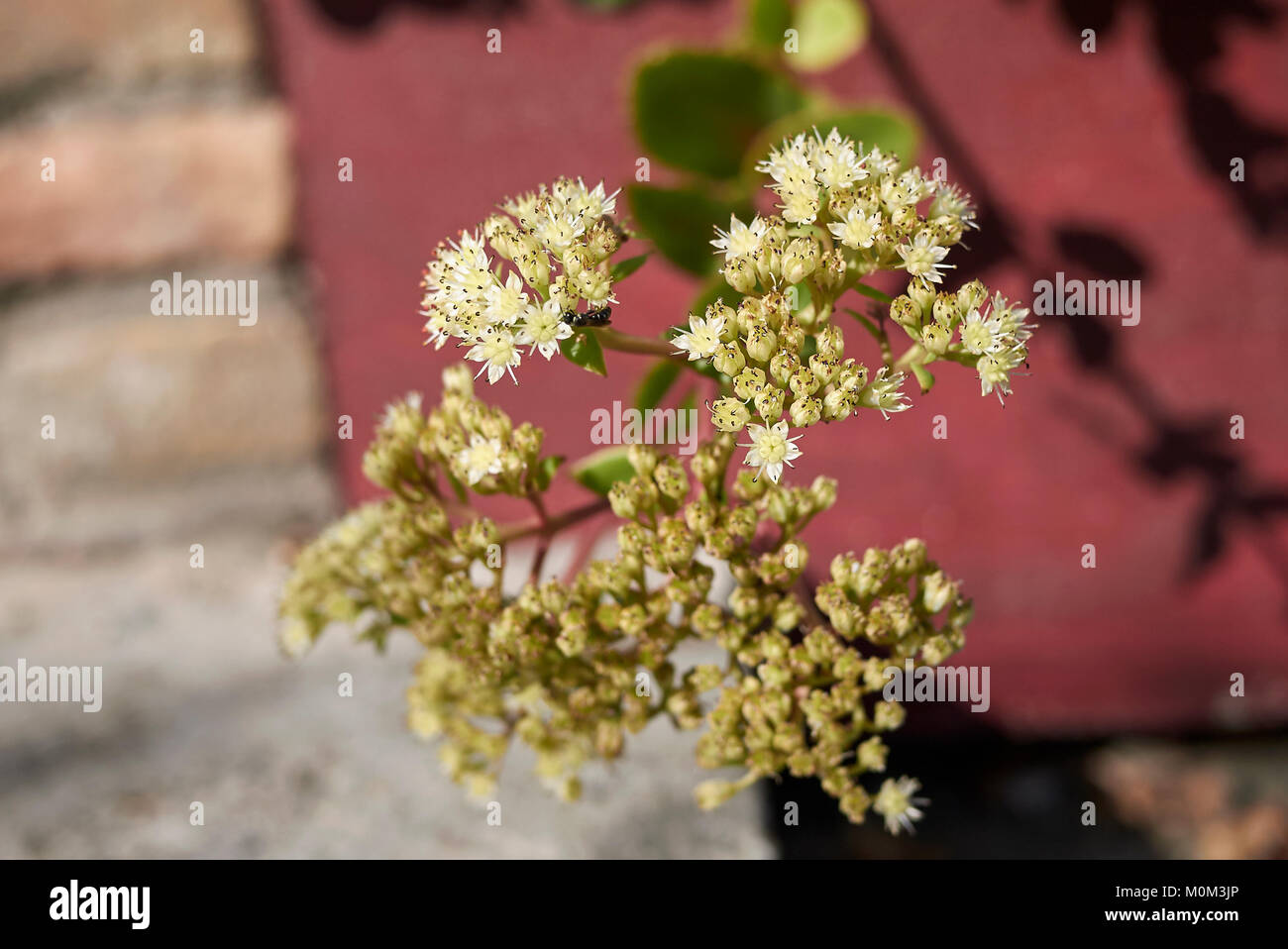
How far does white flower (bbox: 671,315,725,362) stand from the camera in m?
0.63

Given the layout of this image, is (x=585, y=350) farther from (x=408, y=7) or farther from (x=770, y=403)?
(x=408, y=7)

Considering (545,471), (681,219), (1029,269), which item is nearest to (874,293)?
(545,471)

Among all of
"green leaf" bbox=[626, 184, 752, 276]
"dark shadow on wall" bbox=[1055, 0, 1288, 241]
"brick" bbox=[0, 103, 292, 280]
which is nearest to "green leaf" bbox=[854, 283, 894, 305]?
"green leaf" bbox=[626, 184, 752, 276]

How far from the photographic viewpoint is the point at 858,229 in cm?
63

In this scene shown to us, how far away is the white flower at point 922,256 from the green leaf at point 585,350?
0.19m

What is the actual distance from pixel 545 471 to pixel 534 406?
0.81m

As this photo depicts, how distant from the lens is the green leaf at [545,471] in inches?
29.9

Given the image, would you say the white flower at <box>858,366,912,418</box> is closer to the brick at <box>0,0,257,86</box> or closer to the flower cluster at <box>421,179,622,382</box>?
the flower cluster at <box>421,179,622,382</box>

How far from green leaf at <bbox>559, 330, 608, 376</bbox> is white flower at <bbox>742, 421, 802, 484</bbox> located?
0.11 metres

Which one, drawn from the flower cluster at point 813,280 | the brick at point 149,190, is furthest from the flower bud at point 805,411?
the brick at point 149,190

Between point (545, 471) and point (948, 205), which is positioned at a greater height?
point (948, 205)
